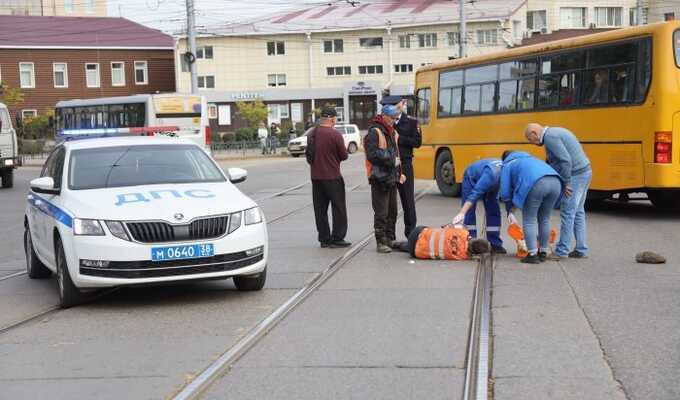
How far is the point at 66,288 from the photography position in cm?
890

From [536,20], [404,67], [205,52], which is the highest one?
[536,20]

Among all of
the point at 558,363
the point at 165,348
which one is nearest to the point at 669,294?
the point at 558,363

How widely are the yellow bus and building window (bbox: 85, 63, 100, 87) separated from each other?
55.2m

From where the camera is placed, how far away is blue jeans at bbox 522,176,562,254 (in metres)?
10.8

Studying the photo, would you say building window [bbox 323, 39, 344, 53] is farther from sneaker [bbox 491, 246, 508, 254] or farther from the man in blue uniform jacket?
sneaker [bbox 491, 246, 508, 254]

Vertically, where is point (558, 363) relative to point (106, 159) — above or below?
below

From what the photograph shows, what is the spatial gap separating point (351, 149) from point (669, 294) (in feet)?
148

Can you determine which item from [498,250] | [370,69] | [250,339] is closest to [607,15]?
[370,69]

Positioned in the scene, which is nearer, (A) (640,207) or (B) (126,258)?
(B) (126,258)

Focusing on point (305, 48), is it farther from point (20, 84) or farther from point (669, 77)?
point (669, 77)

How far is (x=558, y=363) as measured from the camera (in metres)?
6.32

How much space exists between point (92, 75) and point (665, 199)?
61.5 metres

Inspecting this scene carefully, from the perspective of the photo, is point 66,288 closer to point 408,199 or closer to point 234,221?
point 234,221

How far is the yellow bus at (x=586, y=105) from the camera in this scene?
1492cm
